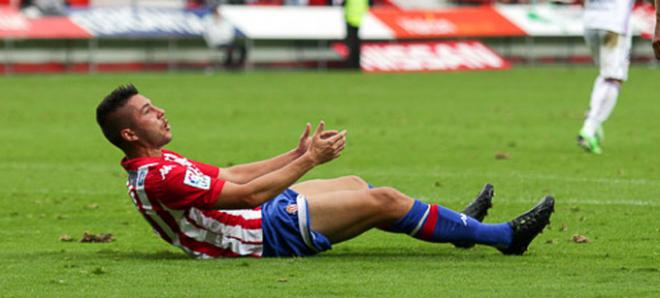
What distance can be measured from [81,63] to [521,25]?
11216 millimetres

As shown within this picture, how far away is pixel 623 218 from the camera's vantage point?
34.1 ft

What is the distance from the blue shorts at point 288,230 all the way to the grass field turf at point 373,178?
0.13 m

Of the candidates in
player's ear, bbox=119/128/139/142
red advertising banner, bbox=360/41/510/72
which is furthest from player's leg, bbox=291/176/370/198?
red advertising banner, bbox=360/41/510/72

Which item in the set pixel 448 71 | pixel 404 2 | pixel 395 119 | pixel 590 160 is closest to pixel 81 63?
pixel 448 71

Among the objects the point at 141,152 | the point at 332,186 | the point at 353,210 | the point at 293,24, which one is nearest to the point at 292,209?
the point at 353,210

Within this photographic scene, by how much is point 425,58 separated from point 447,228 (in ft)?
96.2

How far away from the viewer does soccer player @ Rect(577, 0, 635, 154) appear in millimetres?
15852

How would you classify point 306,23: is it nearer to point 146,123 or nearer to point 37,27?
point 37,27

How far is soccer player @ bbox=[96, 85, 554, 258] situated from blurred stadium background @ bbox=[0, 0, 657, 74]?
89.5 ft

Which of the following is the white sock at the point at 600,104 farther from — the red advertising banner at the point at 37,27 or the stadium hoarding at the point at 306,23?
the red advertising banner at the point at 37,27

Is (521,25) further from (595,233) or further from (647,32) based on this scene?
(595,233)

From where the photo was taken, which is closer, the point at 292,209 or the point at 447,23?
the point at 292,209

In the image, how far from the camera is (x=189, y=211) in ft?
26.9

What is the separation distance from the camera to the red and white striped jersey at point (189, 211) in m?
8.06
